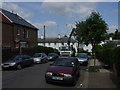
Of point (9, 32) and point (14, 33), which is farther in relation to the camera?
point (14, 33)

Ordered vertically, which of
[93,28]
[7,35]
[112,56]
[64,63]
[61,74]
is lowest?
[61,74]

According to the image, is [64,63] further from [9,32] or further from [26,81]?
[9,32]

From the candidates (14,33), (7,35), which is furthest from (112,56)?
A: (14,33)

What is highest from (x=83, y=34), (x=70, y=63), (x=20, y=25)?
(x=20, y=25)

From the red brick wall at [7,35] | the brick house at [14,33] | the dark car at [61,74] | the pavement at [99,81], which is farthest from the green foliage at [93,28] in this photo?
the red brick wall at [7,35]

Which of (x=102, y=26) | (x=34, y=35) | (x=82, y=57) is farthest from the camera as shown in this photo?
(x=34, y=35)

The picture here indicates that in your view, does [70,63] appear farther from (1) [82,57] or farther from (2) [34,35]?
(2) [34,35]

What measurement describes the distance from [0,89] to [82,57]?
16830 mm

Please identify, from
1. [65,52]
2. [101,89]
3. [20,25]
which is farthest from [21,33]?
[101,89]

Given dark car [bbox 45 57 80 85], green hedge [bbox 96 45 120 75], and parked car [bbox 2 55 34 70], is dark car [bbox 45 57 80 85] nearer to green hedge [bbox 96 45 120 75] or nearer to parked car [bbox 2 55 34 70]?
green hedge [bbox 96 45 120 75]

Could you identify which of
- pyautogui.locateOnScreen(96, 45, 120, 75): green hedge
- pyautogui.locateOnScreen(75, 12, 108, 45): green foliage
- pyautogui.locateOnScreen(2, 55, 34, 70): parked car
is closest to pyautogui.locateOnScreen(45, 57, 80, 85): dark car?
pyautogui.locateOnScreen(96, 45, 120, 75): green hedge

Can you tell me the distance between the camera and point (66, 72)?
10797 millimetres

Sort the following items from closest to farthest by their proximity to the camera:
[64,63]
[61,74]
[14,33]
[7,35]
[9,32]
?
[61,74], [64,63], [7,35], [9,32], [14,33]

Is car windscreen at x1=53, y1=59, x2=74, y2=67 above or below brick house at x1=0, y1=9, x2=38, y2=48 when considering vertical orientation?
below
